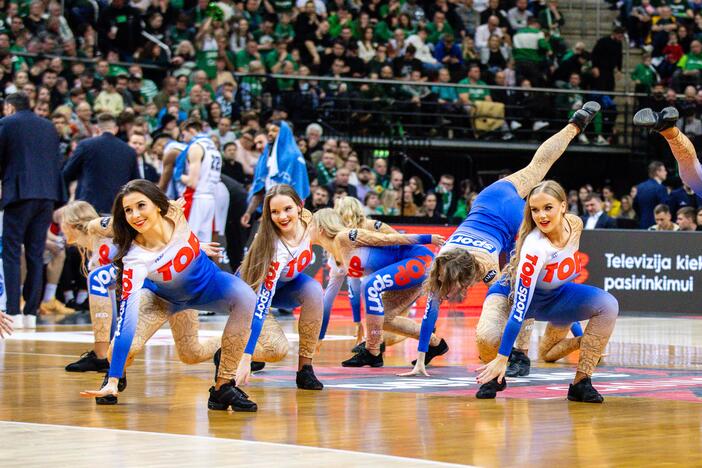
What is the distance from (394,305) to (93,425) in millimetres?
4504

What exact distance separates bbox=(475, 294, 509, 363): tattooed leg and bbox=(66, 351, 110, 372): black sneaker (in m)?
2.85

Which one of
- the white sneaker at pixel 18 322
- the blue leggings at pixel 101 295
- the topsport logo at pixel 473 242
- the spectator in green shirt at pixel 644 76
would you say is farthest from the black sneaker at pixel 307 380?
the spectator in green shirt at pixel 644 76

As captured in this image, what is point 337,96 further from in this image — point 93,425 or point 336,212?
point 93,425

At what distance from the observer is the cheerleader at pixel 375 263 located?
10.5 m

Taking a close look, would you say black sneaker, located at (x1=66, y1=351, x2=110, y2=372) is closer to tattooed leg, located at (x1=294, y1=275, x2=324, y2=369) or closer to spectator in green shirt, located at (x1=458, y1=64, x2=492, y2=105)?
tattooed leg, located at (x1=294, y1=275, x2=324, y2=369)

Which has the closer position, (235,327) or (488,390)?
(235,327)

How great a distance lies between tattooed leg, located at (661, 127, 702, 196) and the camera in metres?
9.17

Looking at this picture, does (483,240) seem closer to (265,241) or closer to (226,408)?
(265,241)

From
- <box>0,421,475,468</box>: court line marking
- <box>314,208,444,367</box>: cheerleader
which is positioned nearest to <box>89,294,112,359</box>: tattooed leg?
<box>314,208,444,367</box>: cheerleader

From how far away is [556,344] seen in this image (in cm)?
1069

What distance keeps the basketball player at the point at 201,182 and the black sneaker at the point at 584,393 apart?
707 cm

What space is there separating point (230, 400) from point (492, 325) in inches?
97.0

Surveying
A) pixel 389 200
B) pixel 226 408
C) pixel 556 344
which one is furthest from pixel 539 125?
pixel 226 408

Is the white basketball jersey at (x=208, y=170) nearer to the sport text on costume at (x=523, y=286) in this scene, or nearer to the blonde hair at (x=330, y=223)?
the blonde hair at (x=330, y=223)
